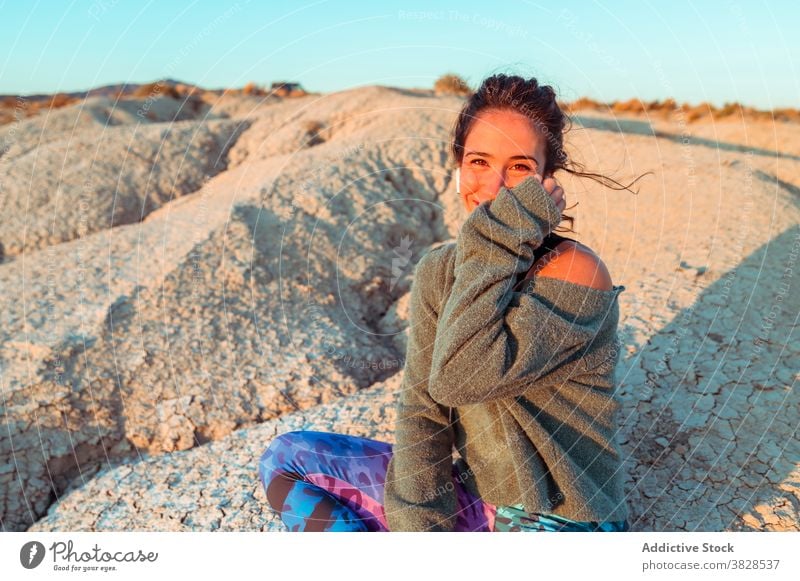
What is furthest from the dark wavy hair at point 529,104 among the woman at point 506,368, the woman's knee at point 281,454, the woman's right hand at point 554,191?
the woman's knee at point 281,454

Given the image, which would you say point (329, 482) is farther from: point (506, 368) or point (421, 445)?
point (506, 368)

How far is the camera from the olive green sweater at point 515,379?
4.57ft

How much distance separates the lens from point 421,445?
1608 mm

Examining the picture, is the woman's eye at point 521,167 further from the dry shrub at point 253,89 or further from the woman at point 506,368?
the dry shrub at point 253,89

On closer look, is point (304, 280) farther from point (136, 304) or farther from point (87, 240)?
point (87, 240)

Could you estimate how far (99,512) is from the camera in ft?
7.42

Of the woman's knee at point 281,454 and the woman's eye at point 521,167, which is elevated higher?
the woman's eye at point 521,167

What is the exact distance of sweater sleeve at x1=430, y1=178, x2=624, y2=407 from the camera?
1384mm

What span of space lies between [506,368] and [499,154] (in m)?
0.52

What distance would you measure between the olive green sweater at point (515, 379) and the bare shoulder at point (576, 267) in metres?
0.02

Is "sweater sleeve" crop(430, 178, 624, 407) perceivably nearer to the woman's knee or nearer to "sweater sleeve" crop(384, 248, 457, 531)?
"sweater sleeve" crop(384, 248, 457, 531)

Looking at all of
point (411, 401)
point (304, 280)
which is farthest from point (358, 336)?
point (411, 401)

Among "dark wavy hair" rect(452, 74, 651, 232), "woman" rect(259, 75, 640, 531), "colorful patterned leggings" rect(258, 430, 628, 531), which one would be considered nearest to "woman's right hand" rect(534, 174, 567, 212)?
"woman" rect(259, 75, 640, 531)
